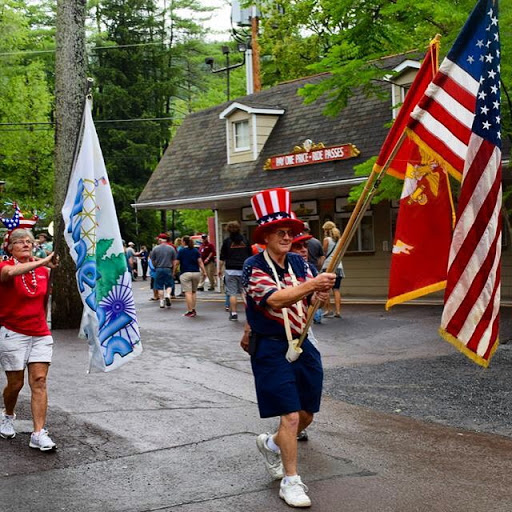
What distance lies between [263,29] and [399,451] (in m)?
29.8

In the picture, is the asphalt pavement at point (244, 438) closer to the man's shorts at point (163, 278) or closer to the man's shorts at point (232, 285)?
the man's shorts at point (232, 285)

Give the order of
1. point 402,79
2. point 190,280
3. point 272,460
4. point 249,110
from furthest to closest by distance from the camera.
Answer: point 249,110 → point 402,79 → point 190,280 → point 272,460

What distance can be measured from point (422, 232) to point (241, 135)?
21.1 meters

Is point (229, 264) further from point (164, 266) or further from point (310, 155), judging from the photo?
point (310, 155)

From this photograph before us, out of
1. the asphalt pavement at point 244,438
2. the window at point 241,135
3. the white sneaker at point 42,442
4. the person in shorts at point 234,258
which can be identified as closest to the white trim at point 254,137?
the window at point 241,135

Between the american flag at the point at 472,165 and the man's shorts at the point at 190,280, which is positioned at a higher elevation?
the american flag at the point at 472,165

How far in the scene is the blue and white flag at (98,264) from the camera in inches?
280

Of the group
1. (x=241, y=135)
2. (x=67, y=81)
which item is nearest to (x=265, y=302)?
(x=67, y=81)

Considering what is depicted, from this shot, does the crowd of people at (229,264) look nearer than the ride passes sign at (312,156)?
Yes

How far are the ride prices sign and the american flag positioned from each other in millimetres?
16456

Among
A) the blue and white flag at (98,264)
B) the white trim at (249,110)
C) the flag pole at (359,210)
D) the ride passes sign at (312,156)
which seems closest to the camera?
the flag pole at (359,210)

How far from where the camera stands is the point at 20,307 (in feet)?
23.2

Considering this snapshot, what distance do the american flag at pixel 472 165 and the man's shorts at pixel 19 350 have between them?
10.8 ft

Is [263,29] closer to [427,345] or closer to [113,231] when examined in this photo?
[427,345]
